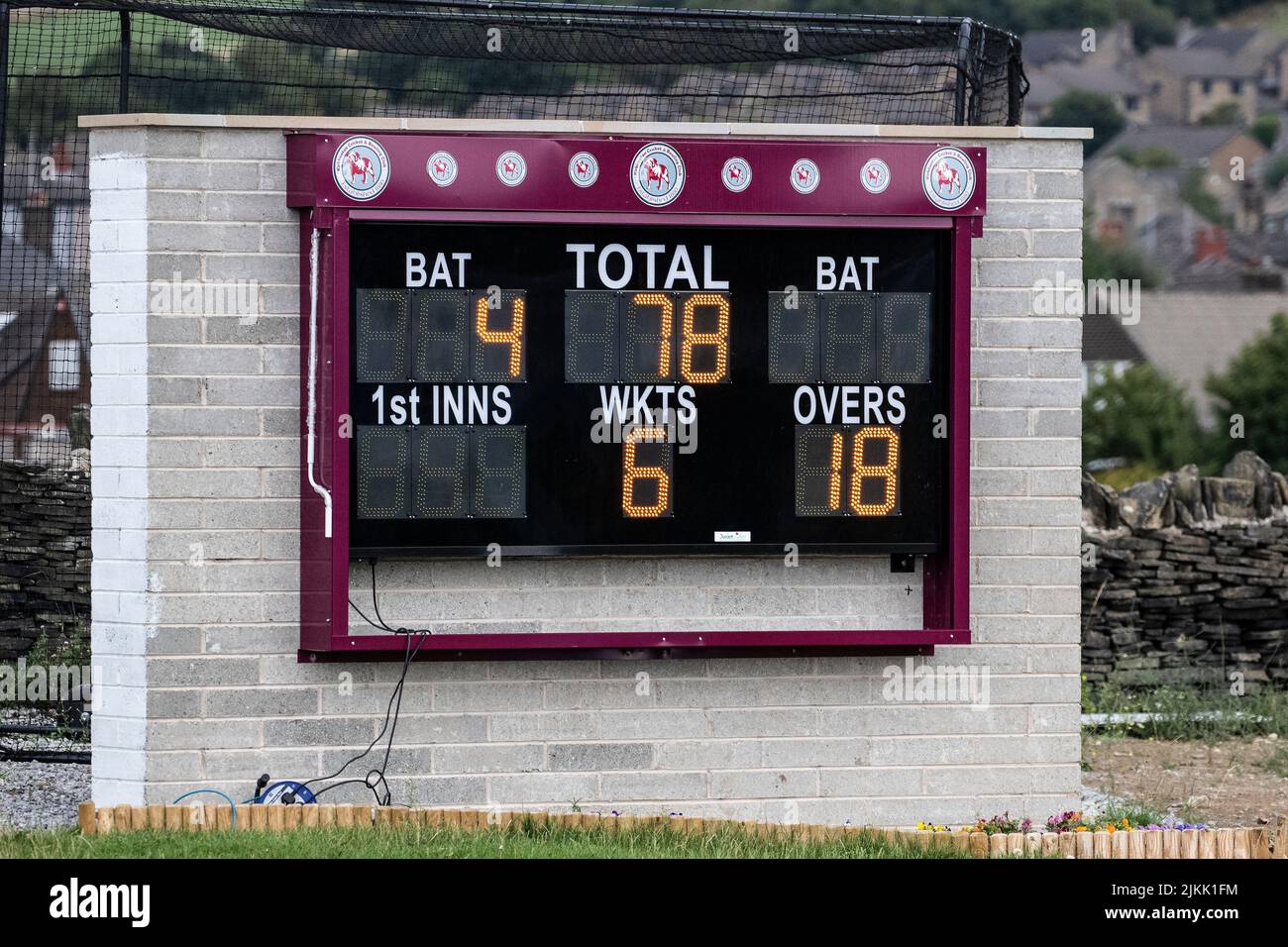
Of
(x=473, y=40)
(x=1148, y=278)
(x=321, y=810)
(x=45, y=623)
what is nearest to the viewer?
(x=321, y=810)

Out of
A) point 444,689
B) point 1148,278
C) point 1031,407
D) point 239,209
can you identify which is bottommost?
point 444,689

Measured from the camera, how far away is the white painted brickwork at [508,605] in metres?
8.29

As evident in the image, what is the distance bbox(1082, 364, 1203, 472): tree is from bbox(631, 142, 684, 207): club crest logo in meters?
47.2

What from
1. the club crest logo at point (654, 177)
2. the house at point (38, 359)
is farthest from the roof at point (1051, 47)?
the club crest logo at point (654, 177)

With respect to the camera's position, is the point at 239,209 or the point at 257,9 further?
the point at 257,9

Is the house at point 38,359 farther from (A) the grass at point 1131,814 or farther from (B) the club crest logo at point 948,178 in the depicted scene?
(A) the grass at point 1131,814

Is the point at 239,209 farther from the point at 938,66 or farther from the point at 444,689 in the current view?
the point at 938,66

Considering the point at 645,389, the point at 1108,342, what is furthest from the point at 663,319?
the point at 1108,342

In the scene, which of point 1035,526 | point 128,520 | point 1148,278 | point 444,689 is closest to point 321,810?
point 444,689

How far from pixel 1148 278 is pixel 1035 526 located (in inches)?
3447

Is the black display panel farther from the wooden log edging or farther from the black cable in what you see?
the wooden log edging

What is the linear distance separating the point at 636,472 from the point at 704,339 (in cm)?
72

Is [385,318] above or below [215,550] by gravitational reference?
above

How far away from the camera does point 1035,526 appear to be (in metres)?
8.91
